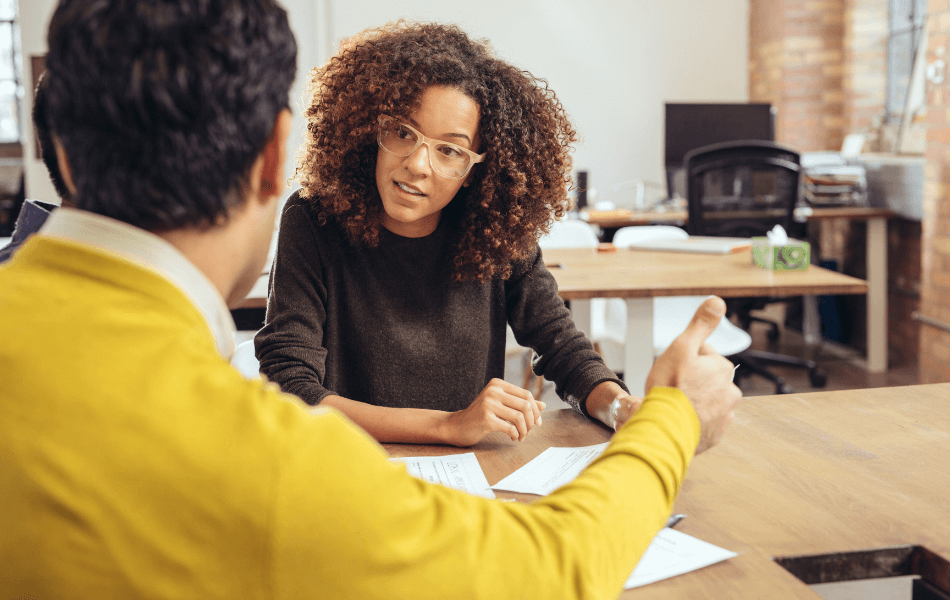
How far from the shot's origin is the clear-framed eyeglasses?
1.43 m

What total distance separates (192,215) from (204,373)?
0.41 feet

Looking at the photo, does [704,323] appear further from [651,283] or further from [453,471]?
[651,283]

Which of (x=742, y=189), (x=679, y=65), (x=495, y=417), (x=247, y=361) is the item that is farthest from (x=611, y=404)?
(x=679, y=65)

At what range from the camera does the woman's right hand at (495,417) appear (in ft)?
3.79

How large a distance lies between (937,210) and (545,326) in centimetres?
282

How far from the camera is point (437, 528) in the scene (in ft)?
1.83

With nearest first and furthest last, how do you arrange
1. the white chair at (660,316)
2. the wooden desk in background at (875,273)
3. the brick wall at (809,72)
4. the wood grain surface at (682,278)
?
1. the wood grain surface at (682,278)
2. the white chair at (660,316)
3. the wooden desk in background at (875,273)
4. the brick wall at (809,72)

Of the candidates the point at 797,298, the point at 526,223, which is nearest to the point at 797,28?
the point at 797,298

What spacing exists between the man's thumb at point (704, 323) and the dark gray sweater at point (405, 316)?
544mm

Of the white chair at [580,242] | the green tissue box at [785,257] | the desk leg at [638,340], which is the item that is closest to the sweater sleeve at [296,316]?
the desk leg at [638,340]

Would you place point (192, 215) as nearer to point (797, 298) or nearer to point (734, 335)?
point (734, 335)

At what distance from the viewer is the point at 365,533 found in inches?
20.5

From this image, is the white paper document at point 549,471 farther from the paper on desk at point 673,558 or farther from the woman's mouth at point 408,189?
the woman's mouth at point 408,189

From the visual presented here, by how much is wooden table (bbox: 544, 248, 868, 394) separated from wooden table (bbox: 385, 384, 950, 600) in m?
0.99
